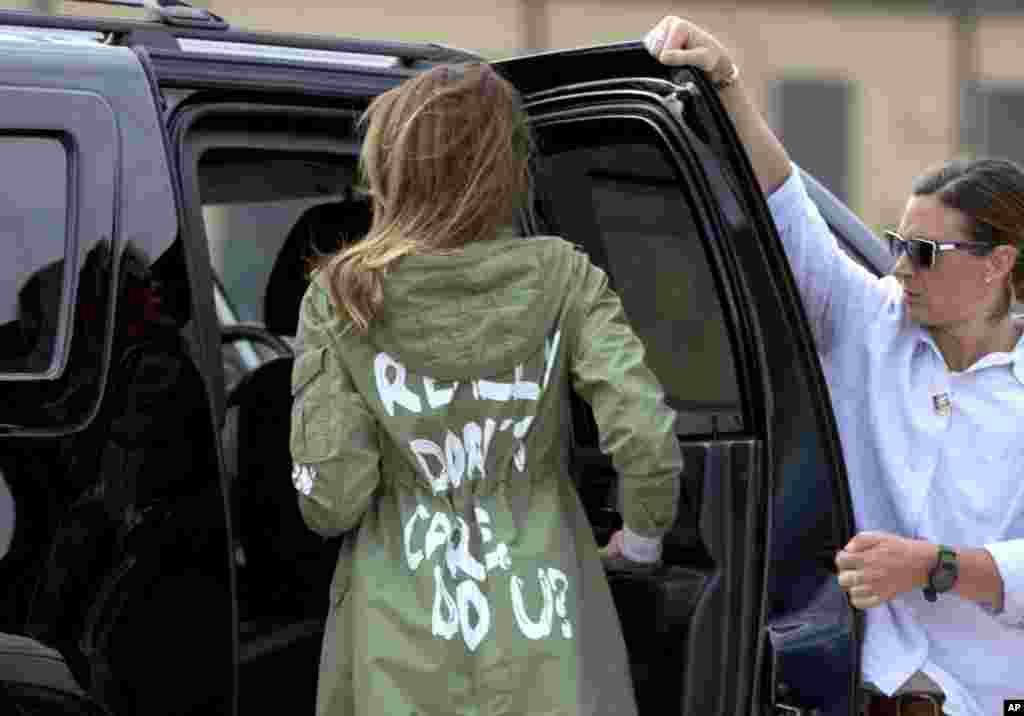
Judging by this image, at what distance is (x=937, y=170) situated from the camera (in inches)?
101

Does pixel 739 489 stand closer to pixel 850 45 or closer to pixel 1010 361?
pixel 1010 361

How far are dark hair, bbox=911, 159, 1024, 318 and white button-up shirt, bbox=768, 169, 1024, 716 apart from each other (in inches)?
6.0

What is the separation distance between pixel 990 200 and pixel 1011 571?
56 centimetres

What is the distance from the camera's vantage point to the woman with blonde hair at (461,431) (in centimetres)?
223

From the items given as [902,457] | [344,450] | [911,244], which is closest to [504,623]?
[344,450]

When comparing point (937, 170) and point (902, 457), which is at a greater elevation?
point (937, 170)

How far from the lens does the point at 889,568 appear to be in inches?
92.9

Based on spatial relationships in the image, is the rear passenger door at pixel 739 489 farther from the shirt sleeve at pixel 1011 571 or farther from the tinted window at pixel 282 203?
the tinted window at pixel 282 203

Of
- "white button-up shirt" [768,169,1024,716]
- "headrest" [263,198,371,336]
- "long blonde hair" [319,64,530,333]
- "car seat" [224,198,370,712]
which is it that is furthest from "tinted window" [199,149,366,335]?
"white button-up shirt" [768,169,1024,716]

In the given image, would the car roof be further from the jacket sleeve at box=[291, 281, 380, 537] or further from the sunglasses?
the sunglasses

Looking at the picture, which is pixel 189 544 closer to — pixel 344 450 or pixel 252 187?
pixel 344 450

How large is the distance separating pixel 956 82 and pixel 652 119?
18.2m

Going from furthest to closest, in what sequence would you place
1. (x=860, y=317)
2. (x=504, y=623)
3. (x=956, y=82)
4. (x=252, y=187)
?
(x=956, y=82)
(x=252, y=187)
(x=860, y=317)
(x=504, y=623)

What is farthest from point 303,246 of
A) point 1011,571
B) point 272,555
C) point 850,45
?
point 850,45
